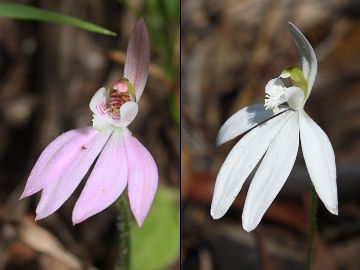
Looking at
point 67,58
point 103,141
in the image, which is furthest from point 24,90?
point 103,141

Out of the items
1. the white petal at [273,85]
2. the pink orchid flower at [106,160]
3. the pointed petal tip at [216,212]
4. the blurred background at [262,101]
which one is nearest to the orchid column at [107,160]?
the pink orchid flower at [106,160]

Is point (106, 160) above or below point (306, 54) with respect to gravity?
below

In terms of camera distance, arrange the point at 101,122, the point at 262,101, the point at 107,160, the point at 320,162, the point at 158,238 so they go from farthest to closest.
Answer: the point at 262,101 → the point at 158,238 → the point at 101,122 → the point at 107,160 → the point at 320,162

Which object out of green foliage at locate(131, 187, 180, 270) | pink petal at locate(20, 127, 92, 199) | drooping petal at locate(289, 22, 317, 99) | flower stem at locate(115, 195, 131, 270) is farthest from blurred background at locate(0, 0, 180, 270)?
drooping petal at locate(289, 22, 317, 99)

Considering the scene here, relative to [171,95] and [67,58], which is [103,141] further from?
[67,58]

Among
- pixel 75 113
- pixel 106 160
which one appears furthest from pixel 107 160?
pixel 75 113

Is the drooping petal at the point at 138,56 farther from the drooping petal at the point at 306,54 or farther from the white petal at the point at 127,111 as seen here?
the drooping petal at the point at 306,54

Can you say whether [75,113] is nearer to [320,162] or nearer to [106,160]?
[106,160]
